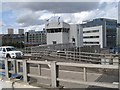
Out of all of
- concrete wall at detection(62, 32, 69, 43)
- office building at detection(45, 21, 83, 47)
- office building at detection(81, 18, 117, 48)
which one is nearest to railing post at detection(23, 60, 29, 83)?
office building at detection(45, 21, 83, 47)

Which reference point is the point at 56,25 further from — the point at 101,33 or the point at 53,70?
the point at 53,70

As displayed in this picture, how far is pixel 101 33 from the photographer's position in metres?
119

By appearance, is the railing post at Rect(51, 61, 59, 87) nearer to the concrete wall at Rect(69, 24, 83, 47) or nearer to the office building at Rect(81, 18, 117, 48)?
the concrete wall at Rect(69, 24, 83, 47)

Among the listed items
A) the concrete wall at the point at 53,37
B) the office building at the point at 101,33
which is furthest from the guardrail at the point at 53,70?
the office building at the point at 101,33

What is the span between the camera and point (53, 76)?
6.94 meters

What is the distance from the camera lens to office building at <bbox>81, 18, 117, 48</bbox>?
119m

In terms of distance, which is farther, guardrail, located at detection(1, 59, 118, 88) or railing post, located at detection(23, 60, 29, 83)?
railing post, located at detection(23, 60, 29, 83)

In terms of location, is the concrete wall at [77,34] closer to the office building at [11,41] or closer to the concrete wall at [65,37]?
the concrete wall at [65,37]

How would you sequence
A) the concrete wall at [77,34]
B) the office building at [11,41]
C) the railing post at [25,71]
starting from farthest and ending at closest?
the concrete wall at [77,34] < the office building at [11,41] < the railing post at [25,71]

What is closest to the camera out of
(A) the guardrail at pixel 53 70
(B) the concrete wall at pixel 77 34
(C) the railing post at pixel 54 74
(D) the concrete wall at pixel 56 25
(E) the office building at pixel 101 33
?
(A) the guardrail at pixel 53 70

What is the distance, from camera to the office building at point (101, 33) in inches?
4668

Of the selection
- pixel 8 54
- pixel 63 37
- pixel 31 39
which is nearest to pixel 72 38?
pixel 63 37

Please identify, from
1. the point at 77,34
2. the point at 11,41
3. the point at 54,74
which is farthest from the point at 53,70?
the point at 77,34

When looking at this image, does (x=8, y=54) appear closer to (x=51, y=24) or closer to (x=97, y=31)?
(x=51, y=24)
